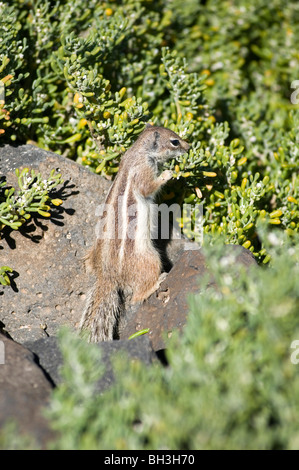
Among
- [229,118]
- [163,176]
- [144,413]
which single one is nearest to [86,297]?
[163,176]

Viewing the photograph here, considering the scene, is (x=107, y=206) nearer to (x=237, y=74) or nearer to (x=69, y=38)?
(x=69, y=38)

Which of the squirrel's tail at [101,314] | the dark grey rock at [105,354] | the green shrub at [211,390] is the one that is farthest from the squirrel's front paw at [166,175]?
the green shrub at [211,390]

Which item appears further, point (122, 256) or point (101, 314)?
point (122, 256)

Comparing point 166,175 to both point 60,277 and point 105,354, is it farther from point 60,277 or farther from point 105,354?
point 105,354

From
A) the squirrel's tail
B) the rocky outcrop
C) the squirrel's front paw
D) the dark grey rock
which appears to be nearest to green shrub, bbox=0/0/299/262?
the squirrel's front paw

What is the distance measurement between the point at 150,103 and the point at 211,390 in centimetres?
433

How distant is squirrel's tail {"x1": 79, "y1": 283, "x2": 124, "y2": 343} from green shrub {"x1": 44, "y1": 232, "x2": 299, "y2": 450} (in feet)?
5.13

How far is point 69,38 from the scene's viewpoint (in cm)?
514

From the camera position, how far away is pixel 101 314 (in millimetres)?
4426

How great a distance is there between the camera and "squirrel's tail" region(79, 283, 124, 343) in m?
4.40

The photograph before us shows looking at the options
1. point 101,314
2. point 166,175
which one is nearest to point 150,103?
point 166,175

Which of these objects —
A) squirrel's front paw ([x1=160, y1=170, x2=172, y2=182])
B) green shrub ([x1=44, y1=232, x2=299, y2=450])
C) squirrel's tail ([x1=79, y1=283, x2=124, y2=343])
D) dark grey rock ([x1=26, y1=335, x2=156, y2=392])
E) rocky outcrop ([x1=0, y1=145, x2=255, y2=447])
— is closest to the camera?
green shrub ([x1=44, y1=232, x2=299, y2=450])

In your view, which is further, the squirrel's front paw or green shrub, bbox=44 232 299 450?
the squirrel's front paw

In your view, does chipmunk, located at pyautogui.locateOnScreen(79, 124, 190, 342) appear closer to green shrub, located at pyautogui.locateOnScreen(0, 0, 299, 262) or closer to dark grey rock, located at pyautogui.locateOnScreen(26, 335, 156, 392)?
green shrub, located at pyautogui.locateOnScreen(0, 0, 299, 262)
